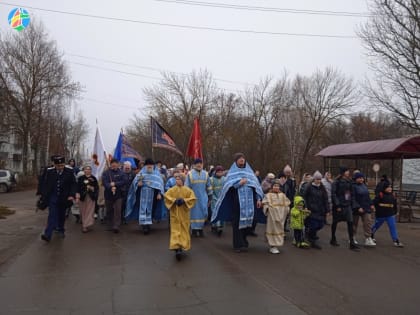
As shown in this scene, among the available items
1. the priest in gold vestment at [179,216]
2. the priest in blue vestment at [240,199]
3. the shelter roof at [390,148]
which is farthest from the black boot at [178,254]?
the shelter roof at [390,148]

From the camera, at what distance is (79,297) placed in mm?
5098

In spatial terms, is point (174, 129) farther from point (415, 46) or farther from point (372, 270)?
point (372, 270)

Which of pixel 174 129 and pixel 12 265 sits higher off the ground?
pixel 174 129

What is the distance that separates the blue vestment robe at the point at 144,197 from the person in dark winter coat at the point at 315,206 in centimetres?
377

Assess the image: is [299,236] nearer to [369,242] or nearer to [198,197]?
[369,242]

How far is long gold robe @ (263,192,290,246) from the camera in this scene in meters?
8.25

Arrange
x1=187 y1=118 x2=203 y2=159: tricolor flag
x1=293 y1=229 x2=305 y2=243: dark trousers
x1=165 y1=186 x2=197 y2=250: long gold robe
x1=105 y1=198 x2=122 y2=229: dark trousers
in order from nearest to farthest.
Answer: x1=165 y1=186 x2=197 y2=250: long gold robe → x1=293 y1=229 x2=305 y2=243: dark trousers → x1=105 y1=198 x2=122 y2=229: dark trousers → x1=187 y1=118 x2=203 y2=159: tricolor flag

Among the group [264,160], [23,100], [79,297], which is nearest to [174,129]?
[264,160]

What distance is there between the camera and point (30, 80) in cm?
3478

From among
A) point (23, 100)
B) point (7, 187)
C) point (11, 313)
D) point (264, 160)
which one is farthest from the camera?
point (264, 160)

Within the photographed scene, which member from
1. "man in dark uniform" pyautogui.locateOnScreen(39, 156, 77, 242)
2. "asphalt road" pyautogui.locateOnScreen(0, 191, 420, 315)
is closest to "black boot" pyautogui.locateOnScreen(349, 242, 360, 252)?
"asphalt road" pyautogui.locateOnScreen(0, 191, 420, 315)

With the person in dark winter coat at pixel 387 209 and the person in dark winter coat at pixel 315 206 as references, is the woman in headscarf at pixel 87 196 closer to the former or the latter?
the person in dark winter coat at pixel 315 206

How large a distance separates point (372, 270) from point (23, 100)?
34624 millimetres

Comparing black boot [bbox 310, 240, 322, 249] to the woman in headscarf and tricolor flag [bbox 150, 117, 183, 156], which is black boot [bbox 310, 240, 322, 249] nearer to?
the woman in headscarf
